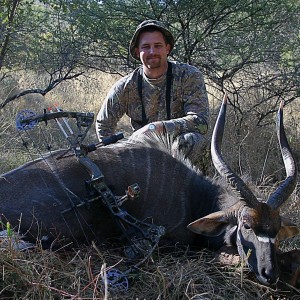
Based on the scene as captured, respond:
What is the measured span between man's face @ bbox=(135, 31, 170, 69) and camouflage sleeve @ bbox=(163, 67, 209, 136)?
26 cm

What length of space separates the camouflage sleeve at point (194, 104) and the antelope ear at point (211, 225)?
1.05 metres

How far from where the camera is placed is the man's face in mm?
4293

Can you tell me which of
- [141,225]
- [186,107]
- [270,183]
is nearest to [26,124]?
[141,225]

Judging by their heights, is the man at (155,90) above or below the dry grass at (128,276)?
above

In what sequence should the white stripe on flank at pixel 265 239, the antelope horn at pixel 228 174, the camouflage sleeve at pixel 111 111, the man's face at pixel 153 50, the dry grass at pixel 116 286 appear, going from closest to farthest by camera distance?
1. the dry grass at pixel 116 286
2. the white stripe on flank at pixel 265 239
3. the antelope horn at pixel 228 174
4. the man's face at pixel 153 50
5. the camouflage sleeve at pixel 111 111

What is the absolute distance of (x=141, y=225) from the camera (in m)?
2.98

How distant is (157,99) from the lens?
174 inches

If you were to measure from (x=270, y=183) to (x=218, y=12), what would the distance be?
214cm

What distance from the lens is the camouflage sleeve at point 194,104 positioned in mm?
4077

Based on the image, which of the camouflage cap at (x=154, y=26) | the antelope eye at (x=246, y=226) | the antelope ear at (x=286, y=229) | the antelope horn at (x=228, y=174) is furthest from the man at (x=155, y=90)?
the antelope eye at (x=246, y=226)

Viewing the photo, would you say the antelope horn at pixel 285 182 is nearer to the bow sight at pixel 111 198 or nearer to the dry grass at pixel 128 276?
the dry grass at pixel 128 276

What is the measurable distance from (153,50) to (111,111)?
0.63 m

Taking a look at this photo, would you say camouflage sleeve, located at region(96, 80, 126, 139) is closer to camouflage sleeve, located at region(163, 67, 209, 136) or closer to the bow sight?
camouflage sleeve, located at region(163, 67, 209, 136)

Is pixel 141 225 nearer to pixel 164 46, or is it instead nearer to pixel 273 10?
pixel 164 46
